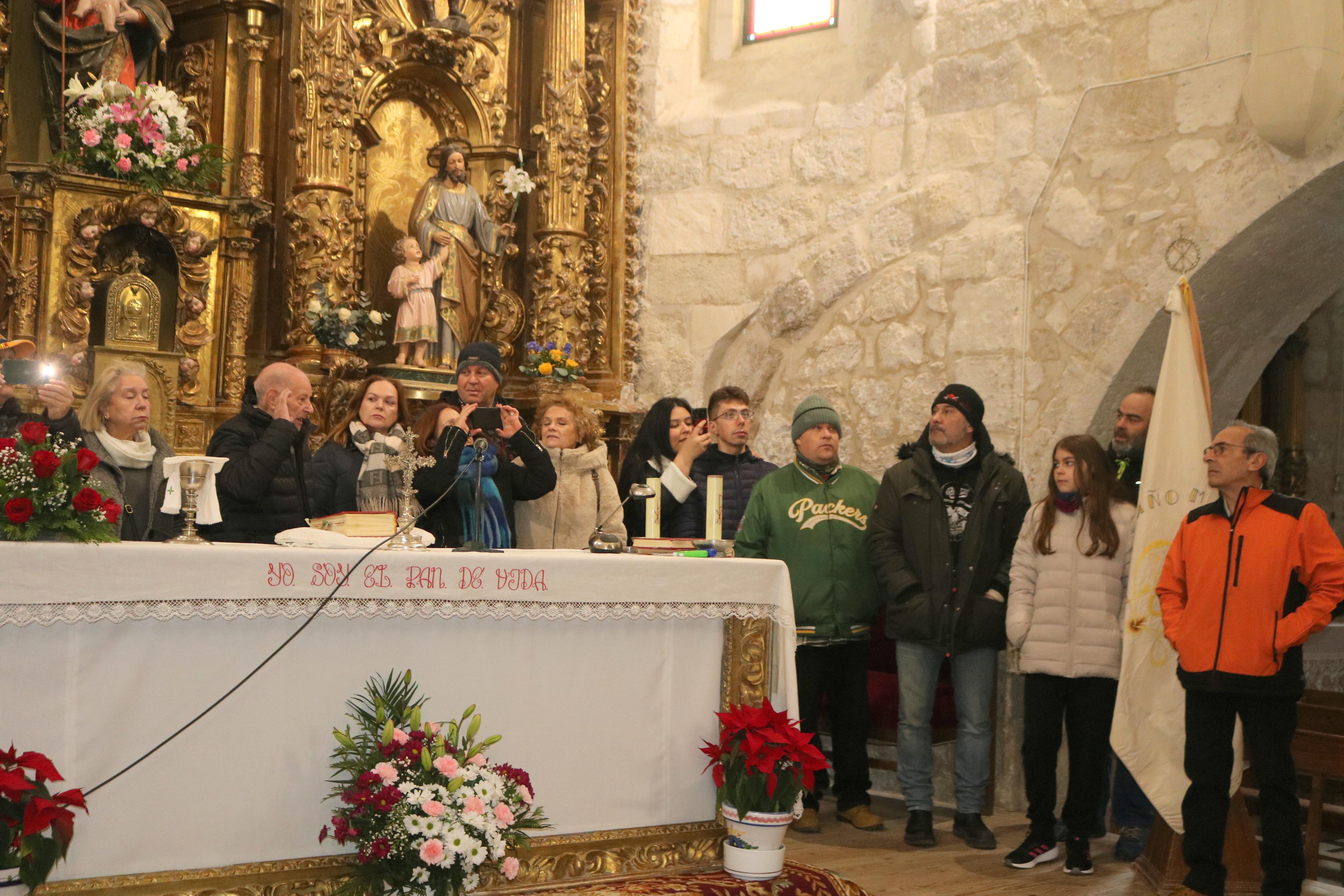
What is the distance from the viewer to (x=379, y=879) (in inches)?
141

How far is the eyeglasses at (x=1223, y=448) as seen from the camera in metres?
4.55

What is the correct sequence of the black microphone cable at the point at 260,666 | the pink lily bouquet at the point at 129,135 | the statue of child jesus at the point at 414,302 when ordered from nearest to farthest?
the black microphone cable at the point at 260,666 < the pink lily bouquet at the point at 129,135 < the statue of child jesus at the point at 414,302

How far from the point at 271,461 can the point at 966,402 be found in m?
2.58

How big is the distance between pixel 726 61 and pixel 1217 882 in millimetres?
5594

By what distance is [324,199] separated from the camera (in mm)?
7457

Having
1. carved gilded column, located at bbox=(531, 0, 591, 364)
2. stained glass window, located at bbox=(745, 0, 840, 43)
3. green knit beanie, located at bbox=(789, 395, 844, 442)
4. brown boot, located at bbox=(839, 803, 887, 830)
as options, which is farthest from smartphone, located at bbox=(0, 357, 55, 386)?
stained glass window, located at bbox=(745, 0, 840, 43)

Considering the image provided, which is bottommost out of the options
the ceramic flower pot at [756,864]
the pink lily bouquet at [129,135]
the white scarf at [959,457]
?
the ceramic flower pot at [756,864]

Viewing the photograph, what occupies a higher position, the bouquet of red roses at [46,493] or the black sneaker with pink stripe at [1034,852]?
the bouquet of red roses at [46,493]

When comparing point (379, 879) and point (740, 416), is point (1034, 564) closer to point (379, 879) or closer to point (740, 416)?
point (740, 416)

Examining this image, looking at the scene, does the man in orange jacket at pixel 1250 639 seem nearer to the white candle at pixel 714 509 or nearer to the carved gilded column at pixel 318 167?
the white candle at pixel 714 509

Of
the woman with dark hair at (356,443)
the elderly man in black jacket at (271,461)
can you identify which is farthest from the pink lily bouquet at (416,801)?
the woman with dark hair at (356,443)

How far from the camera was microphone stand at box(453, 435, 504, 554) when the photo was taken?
412 cm

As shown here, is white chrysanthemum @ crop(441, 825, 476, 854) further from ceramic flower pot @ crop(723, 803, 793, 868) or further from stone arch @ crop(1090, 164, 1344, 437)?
stone arch @ crop(1090, 164, 1344, 437)

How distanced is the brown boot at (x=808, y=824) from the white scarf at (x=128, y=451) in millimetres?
2707
